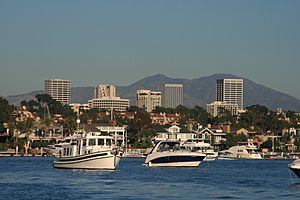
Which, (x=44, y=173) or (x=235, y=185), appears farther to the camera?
(x=44, y=173)

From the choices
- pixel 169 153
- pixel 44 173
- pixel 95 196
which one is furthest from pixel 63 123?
pixel 95 196

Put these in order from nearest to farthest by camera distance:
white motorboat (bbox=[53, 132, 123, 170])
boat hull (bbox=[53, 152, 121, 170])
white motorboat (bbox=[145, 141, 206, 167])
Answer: boat hull (bbox=[53, 152, 121, 170]) < white motorboat (bbox=[53, 132, 123, 170]) < white motorboat (bbox=[145, 141, 206, 167])

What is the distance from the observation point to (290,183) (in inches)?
2603

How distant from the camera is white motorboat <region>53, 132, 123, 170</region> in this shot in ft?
267

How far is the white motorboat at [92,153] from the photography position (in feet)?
267

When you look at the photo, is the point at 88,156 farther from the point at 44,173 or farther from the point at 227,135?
the point at 227,135

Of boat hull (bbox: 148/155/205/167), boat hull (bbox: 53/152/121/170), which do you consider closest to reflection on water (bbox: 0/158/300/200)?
boat hull (bbox: 53/152/121/170)

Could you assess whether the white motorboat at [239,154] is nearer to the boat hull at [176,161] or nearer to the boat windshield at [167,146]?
the boat windshield at [167,146]

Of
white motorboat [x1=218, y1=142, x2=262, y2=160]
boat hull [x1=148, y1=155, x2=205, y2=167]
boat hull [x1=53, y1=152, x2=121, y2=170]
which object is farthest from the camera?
white motorboat [x1=218, y1=142, x2=262, y2=160]

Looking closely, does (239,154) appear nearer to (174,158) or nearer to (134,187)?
(174,158)

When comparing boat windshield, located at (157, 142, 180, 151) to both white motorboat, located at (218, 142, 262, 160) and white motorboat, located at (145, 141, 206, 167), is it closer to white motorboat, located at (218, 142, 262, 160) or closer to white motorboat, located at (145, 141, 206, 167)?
white motorboat, located at (145, 141, 206, 167)

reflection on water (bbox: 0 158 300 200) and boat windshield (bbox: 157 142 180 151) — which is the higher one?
boat windshield (bbox: 157 142 180 151)

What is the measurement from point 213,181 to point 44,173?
58.3 feet

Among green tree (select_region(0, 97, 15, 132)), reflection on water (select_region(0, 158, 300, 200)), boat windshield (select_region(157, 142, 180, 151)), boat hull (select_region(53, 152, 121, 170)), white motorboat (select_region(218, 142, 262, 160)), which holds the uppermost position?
green tree (select_region(0, 97, 15, 132))
